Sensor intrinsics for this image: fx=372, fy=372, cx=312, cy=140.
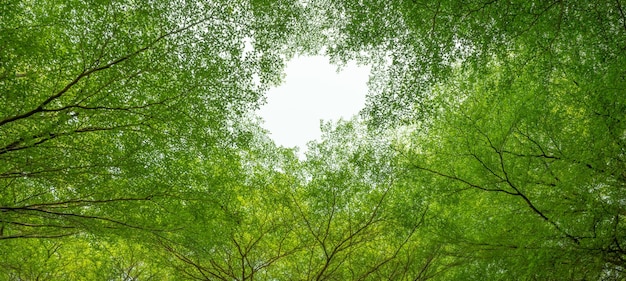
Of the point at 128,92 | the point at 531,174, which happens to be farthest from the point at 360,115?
the point at 531,174

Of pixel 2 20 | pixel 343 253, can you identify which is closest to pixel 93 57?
pixel 2 20

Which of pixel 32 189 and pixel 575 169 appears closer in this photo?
pixel 575 169

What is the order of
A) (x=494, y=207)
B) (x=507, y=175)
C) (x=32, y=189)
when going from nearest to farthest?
(x=507, y=175)
(x=494, y=207)
(x=32, y=189)

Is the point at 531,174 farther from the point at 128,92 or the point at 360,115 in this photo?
the point at 128,92

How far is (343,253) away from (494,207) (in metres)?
5.76

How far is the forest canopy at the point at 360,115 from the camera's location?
509 cm

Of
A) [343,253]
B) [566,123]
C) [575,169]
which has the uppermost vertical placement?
[343,253]

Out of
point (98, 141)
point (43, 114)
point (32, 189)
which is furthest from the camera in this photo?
point (32, 189)

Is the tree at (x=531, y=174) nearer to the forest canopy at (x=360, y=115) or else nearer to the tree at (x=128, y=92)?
the forest canopy at (x=360, y=115)

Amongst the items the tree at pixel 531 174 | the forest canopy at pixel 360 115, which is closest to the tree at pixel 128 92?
the forest canopy at pixel 360 115

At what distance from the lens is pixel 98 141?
6.41 metres

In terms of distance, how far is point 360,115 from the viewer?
5973 mm

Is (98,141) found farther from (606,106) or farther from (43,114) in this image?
(606,106)

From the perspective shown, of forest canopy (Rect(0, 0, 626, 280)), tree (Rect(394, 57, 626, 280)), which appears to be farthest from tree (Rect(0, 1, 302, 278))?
tree (Rect(394, 57, 626, 280))
